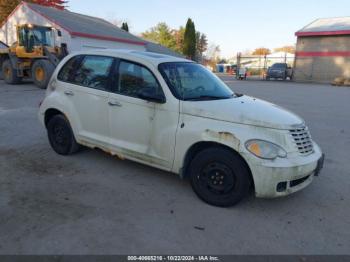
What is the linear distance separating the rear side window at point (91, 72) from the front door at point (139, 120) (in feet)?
0.77

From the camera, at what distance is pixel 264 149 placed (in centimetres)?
318

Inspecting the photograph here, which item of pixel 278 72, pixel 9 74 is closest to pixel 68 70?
pixel 9 74

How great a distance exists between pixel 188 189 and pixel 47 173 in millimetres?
2120

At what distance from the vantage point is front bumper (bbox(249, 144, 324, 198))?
315 centimetres

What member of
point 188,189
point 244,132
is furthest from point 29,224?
point 244,132

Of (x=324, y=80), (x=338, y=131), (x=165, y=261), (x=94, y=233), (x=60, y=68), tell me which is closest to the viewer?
(x=165, y=261)

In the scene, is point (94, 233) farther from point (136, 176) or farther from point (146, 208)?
point (136, 176)

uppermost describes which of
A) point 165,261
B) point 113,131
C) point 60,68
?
point 60,68

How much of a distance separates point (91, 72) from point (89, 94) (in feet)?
1.22

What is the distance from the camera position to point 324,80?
32031 mm

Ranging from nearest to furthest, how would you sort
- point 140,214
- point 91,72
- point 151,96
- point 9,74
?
1. point 140,214
2. point 151,96
3. point 91,72
4. point 9,74

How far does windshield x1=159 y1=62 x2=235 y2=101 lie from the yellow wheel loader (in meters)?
12.8

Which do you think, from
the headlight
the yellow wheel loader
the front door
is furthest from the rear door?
the yellow wheel loader

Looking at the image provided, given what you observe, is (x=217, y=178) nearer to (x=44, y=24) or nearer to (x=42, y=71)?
(x=42, y=71)
